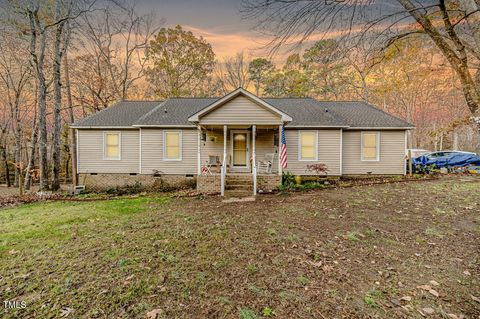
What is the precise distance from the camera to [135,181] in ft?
44.7

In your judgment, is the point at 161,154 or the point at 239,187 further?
the point at 161,154

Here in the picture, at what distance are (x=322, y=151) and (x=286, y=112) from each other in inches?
129

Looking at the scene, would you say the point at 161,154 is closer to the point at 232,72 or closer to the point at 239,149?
the point at 239,149

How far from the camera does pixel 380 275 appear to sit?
145 inches

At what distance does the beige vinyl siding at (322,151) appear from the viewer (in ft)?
43.5

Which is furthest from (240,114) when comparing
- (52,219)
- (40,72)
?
(40,72)

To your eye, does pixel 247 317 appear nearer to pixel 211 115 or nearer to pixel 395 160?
pixel 211 115

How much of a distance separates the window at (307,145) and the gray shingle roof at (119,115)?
9.98 meters

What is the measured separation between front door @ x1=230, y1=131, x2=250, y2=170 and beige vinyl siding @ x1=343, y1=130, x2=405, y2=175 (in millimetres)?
5745

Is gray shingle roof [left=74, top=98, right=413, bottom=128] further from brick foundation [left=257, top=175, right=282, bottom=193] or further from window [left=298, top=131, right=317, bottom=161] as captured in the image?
brick foundation [left=257, top=175, right=282, bottom=193]

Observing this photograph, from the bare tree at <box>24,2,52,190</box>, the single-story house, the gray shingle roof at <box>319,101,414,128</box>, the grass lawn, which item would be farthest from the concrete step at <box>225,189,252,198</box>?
the bare tree at <box>24,2,52,190</box>

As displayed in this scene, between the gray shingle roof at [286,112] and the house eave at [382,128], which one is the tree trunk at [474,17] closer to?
the gray shingle roof at [286,112]

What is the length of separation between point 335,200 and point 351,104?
32.8 feet

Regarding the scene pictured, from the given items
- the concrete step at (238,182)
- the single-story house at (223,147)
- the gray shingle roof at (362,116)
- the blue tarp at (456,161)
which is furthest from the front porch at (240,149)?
the blue tarp at (456,161)
